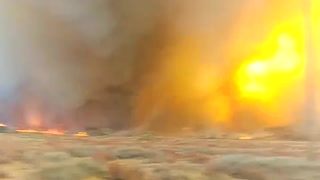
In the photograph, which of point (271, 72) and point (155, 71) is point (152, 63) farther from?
point (271, 72)

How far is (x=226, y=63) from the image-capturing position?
1750cm

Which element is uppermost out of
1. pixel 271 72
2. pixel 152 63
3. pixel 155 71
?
pixel 152 63

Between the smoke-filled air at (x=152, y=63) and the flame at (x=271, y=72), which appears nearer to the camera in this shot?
the flame at (x=271, y=72)

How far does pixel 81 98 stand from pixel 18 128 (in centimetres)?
255

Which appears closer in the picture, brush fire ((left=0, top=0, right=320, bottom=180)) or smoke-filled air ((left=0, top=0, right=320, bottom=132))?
brush fire ((left=0, top=0, right=320, bottom=180))

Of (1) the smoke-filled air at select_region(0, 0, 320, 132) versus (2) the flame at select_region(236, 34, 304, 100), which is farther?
(1) the smoke-filled air at select_region(0, 0, 320, 132)

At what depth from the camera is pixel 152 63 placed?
1984 cm

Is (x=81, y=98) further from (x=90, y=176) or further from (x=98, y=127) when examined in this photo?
(x=90, y=176)

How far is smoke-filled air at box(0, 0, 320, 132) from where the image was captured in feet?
54.6

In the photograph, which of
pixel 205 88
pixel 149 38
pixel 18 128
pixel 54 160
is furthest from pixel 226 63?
pixel 54 160

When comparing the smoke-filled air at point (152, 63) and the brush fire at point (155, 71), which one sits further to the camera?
the smoke-filled air at point (152, 63)

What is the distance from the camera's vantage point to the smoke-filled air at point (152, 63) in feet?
54.6

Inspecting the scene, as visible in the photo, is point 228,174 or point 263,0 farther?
point 263,0

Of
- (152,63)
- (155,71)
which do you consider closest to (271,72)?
(155,71)
